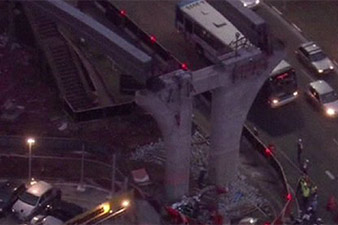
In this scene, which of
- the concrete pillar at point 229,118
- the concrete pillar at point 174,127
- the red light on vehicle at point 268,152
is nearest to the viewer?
the concrete pillar at point 174,127

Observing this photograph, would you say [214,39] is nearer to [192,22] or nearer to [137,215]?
[192,22]

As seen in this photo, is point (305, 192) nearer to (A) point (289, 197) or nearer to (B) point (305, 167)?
(A) point (289, 197)

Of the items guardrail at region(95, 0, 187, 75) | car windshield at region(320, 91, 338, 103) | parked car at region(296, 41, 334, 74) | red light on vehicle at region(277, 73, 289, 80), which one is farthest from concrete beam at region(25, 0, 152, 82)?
parked car at region(296, 41, 334, 74)

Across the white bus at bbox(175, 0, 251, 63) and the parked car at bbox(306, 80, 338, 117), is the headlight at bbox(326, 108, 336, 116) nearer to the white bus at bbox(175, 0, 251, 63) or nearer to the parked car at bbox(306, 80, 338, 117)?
the parked car at bbox(306, 80, 338, 117)

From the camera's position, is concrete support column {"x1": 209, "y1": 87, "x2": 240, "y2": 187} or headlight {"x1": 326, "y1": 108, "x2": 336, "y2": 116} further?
headlight {"x1": 326, "y1": 108, "x2": 336, "y2": 116}

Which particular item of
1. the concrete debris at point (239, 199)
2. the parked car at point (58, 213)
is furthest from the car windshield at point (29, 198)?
the concrete debris at point (239, 199)

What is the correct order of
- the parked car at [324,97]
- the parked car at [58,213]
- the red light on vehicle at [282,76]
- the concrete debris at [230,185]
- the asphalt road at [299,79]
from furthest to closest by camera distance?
the red light on vehicle at [282,76], the parked car at [324,97], the asphalt road at [299,79], the concrete debris at [230,185], the parked car at [58,213]

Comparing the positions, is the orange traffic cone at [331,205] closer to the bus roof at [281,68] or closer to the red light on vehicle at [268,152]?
the red light on vehicle at [268,152]
